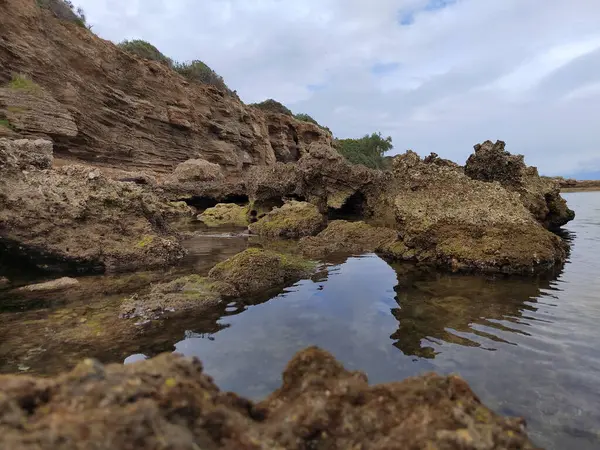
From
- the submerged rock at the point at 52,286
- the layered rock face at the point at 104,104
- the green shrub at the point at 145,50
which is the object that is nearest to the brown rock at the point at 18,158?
the submerged rock at the point at 52,286

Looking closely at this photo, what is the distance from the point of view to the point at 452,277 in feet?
28.8

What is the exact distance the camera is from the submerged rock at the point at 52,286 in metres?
7.68

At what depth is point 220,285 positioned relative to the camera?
7539 mm

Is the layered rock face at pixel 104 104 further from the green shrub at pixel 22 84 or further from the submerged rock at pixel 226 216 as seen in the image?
the submerged rock at pixel 226 216

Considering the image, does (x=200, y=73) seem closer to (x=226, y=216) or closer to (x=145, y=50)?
(x=145, y=50)

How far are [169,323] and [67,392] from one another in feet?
14.1

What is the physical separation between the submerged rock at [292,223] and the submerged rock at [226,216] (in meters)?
4.88

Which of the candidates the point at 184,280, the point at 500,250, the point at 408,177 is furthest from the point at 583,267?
the point at 184,280

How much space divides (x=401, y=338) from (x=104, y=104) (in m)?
32.1

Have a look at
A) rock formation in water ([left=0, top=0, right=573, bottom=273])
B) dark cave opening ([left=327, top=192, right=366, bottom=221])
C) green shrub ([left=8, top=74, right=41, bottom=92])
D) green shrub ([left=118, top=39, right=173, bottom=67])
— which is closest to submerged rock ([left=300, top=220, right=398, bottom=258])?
rock formation in water ([left=0, top=0, right=573, bottom=273])

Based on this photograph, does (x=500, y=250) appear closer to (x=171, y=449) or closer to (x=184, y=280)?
(x=184, y=280)

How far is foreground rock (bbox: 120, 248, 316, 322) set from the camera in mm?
6469

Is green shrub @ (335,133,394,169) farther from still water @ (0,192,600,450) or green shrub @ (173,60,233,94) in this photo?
still water @ (0,192,600,450)

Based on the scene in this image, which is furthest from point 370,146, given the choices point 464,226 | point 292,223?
point 464,226
